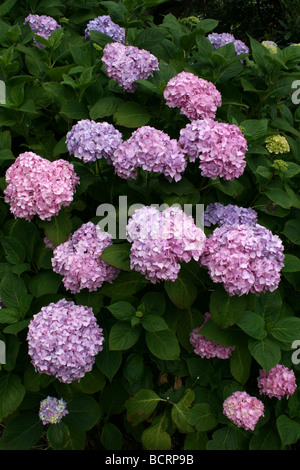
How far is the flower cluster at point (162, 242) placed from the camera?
1.85m

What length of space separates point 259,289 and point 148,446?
954 millimetres

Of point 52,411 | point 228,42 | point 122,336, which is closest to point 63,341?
point 122,336

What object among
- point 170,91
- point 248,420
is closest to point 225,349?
point 248,420

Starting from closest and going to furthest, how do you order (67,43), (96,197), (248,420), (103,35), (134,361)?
1. (248,420)
2. (134,361)
3. (96,197)
4. (103,35)
5. (67,43)

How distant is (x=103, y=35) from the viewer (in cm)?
279

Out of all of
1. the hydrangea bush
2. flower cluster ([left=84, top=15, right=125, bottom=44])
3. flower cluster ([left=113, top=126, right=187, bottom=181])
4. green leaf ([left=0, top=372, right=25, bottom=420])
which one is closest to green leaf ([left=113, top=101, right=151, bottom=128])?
the hydrangea bush

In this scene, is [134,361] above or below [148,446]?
above

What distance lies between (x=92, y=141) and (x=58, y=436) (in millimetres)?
1420

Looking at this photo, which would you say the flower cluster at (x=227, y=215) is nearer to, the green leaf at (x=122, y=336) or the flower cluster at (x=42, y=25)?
the green leaf at (x=122, y=336)

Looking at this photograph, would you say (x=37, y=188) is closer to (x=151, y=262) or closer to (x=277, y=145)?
(x=151, y=262)

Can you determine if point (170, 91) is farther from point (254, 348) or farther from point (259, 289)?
point (254, 348)

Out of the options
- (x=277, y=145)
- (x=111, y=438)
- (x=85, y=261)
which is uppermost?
(x=277, y=145)

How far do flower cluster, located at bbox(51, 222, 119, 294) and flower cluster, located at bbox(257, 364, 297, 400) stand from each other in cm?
91

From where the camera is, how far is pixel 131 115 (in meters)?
2.44
